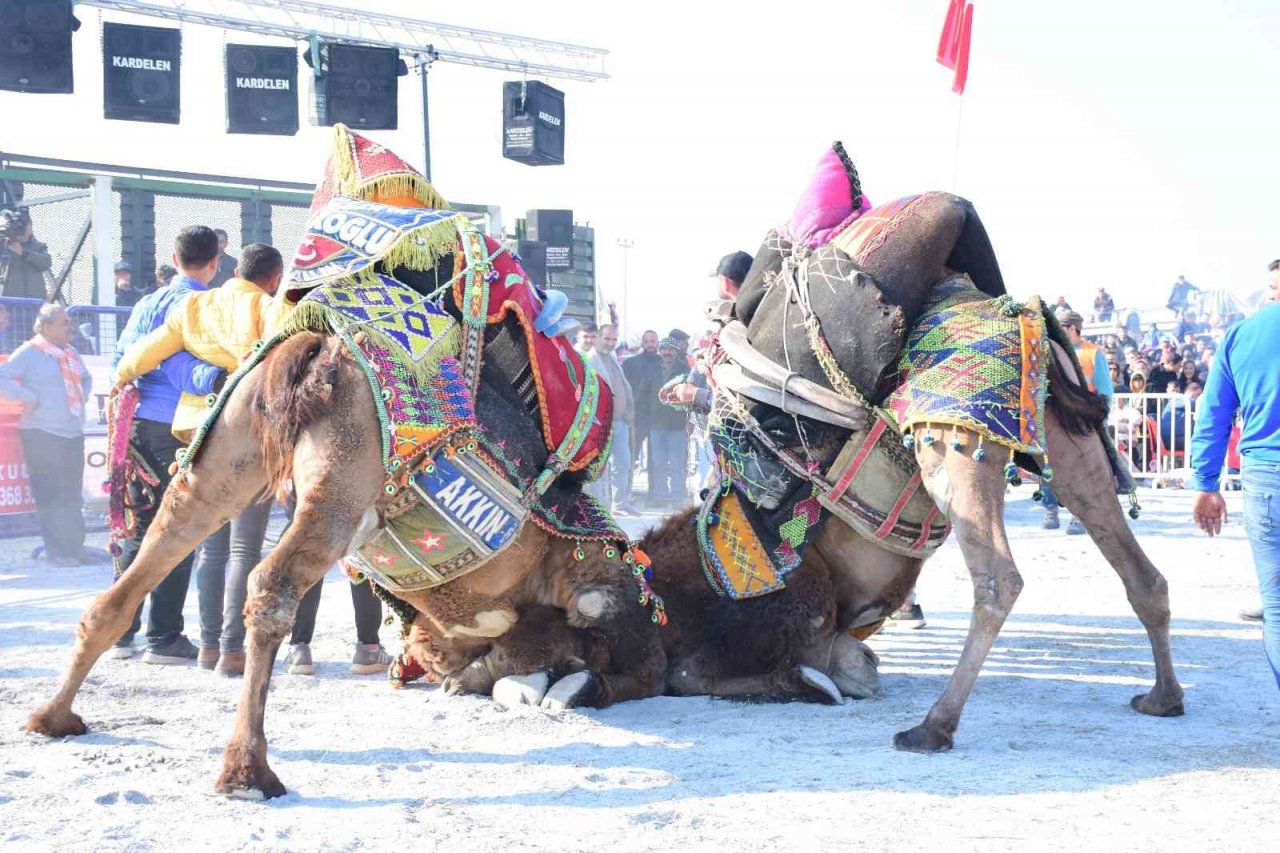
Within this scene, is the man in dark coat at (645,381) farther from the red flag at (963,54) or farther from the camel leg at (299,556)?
the camel leg at (299,556)

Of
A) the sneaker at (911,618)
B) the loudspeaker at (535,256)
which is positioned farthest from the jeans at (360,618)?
the loudspeaker at (535,256)

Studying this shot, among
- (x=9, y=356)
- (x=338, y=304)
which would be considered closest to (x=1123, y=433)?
(x=9, y=356)

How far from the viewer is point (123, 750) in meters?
3.99

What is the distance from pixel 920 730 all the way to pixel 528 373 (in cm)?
197

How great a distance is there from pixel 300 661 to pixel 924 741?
9.75 ft

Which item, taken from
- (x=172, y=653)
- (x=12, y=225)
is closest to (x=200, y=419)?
(x=172, y=653)

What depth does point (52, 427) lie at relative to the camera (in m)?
9.80

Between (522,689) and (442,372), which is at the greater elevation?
(442,372)

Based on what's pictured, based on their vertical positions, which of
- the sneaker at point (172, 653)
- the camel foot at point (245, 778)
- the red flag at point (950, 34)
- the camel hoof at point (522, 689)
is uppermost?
the red flag at point (950, 34)

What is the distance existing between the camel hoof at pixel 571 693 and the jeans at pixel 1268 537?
255 centimetres

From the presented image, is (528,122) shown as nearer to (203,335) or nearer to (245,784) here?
(203,335)

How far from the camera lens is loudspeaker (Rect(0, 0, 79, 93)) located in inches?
571

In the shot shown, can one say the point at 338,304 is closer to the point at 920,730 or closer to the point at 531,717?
the point at 531,717

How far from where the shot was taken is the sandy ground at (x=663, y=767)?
128 inches
